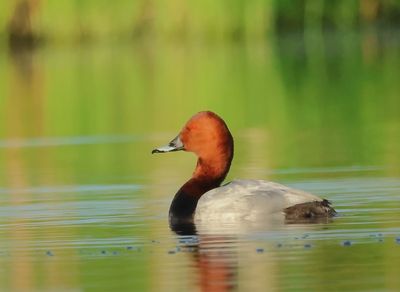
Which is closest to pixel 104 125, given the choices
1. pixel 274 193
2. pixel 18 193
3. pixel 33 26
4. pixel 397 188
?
pixel 18 193

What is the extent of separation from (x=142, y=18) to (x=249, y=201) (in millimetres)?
25968

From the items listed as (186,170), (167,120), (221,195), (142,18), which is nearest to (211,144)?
(221,195)

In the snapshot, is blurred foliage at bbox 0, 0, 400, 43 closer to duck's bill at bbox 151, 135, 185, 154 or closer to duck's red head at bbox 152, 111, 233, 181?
duck's bill at bbox 151, 135, 185, 154

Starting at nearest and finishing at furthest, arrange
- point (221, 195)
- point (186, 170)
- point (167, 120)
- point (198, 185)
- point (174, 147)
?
1. point (221, 195)
2. point (198, 185)
3. point (174, 147)
4. point (186, 170)
5. point (167, 120)

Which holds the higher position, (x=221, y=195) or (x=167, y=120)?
(x=221, y=195)

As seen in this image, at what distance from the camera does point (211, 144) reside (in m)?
11.1

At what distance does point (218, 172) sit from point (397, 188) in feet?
5.03

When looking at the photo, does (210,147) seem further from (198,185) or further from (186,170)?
(186,170)

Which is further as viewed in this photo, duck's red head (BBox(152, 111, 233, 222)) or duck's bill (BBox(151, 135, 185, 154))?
duck's bill (BBox(151, 135, 185, 154))

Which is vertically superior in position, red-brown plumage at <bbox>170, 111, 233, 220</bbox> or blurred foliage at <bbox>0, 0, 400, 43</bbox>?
red-brown plumage at <bbox>170, 111, 233, 220</bbox>

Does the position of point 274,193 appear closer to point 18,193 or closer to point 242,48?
point 18,193

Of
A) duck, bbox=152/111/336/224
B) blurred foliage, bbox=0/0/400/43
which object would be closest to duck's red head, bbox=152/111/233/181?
duck, bbox=152/111/336/224

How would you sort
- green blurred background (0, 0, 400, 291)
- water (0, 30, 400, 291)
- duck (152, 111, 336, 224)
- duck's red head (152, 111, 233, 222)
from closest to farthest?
water (0, 30, 400, 291) < green blurred background (0, 0, 400, 291) < duck (152, 111, 336, 224) < duck's red head (152, 111, 233, 222)

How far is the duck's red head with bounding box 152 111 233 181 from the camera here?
436 inches
